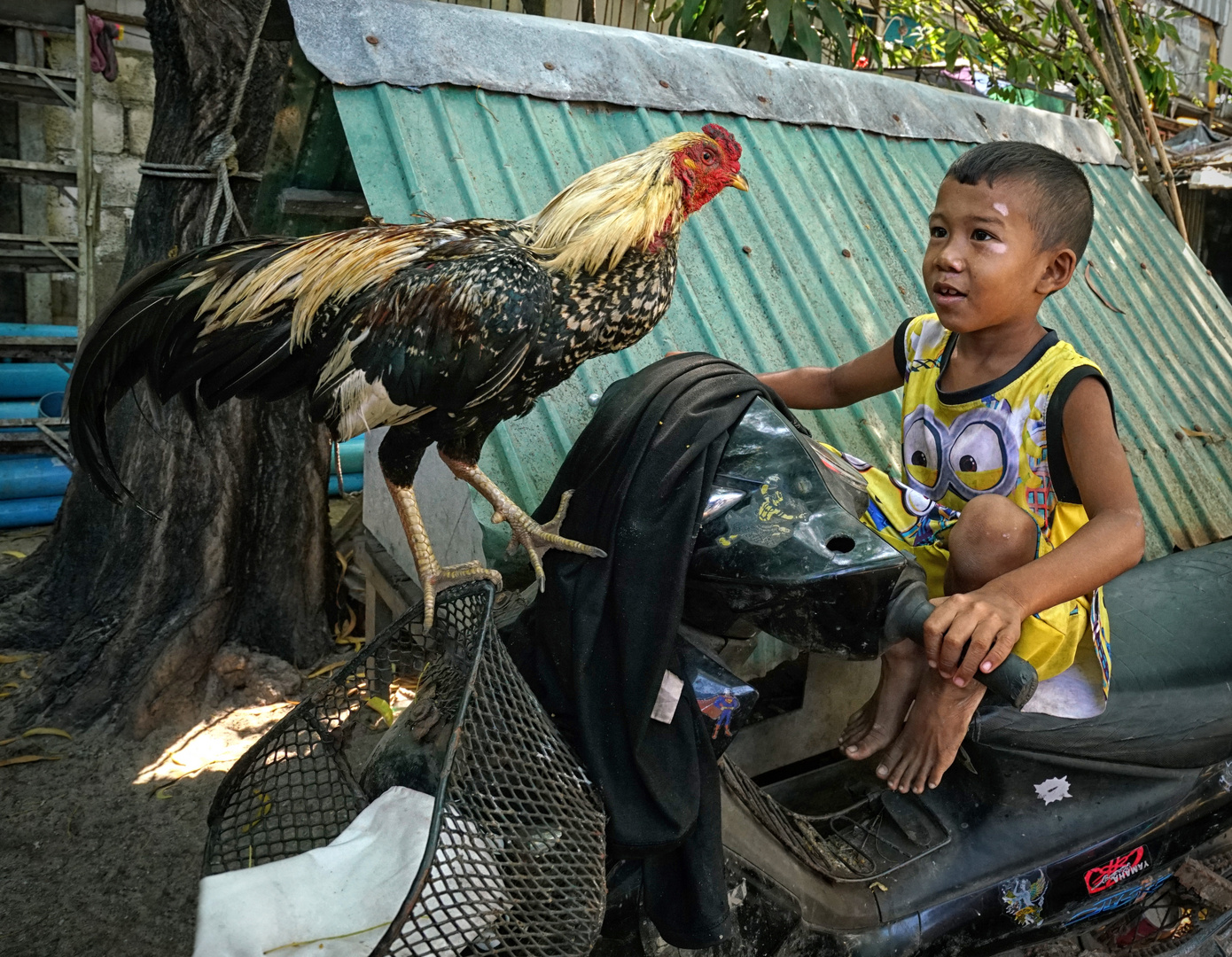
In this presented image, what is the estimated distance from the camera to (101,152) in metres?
7.26

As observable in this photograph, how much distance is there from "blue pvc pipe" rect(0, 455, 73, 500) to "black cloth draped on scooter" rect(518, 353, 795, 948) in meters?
5.12

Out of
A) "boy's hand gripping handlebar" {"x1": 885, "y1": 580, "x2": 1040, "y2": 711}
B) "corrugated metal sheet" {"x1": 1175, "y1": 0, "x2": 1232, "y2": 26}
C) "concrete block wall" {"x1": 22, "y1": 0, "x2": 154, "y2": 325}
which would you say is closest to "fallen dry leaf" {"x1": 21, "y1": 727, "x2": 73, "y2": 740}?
"boy's hand gripping handlebar" {"x1": 885, "y1": 580, "x2": 1040, "y2": 711}

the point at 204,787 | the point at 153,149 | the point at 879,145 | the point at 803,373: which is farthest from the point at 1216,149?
the point at 204,787

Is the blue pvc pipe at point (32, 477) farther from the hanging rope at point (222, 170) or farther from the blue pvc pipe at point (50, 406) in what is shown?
the hanging rope at point (222, 170)

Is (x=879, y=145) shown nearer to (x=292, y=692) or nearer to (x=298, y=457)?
(x=298, y=457)

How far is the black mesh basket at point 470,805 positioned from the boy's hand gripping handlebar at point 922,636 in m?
0.52

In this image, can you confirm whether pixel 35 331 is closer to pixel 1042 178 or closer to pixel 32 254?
pixel 32 254

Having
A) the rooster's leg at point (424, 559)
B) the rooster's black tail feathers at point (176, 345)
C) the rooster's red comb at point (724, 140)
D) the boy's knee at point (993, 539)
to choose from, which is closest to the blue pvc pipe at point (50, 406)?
the rooster's black tail feathers at point (176, 345)

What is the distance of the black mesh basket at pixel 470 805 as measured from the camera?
113 centimetres

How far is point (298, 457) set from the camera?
3.78 meters

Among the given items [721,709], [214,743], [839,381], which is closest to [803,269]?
[839,381]

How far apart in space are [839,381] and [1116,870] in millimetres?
1273

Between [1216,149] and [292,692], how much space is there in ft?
33.3

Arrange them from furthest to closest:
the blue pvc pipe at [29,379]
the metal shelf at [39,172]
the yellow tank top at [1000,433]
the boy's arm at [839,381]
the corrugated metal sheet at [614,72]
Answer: the blue pvc pipe at [29,379] < the metal shelf at [39,172] < the corrugated metal sheet at [614,72] < the boy's arm at [839,381] < the yellow tank top at [1000,433]
